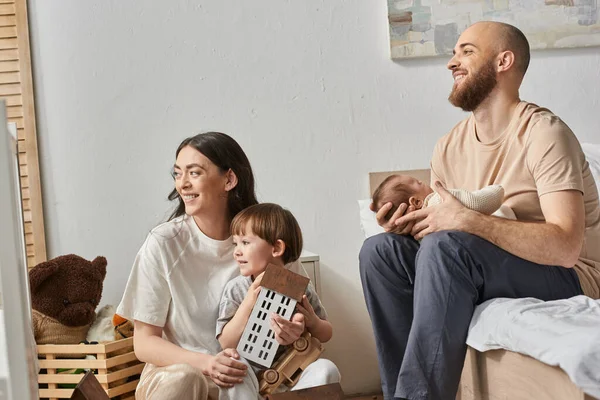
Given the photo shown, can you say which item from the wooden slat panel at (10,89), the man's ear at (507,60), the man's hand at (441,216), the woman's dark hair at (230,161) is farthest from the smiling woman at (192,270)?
the wooden slat panel at (10,89)

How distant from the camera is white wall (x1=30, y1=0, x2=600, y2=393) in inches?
97.7

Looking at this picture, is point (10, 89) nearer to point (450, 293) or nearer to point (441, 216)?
point (441, 216)

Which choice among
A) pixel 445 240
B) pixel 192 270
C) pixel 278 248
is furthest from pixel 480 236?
pixel 192 270

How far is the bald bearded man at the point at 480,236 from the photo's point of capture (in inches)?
63.2

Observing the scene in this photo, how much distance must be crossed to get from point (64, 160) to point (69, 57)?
328 mm

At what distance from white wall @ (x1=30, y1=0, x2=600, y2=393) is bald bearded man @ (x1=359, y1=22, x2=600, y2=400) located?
0.60 meters

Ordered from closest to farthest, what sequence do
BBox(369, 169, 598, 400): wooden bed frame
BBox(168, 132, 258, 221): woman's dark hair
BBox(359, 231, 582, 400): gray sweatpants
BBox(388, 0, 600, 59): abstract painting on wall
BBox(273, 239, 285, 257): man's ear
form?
BBox(369, 169, 598, 400): wooden bed frame
BBox(359, 231, 582, 400): gray sweatpants
BBox(273, 239, 285, 257): man's ear
BBox(168, 132, 258, 221): woman's dark hair
BBox(388, 0, 600, 59): abstract painting on wall

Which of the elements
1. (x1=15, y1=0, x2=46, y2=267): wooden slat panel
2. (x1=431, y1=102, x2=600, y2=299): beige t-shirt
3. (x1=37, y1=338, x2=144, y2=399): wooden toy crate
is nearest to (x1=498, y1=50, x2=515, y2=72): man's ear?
(x1=431, y1=102, x2=600, y2=299): beige t-shirt

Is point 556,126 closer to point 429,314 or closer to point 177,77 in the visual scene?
point 429,314

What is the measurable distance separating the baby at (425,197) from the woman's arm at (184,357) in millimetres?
512

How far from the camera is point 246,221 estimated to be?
1.80 meters

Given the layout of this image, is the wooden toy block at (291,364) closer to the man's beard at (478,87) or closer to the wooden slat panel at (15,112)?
the man's beard at (478,87)

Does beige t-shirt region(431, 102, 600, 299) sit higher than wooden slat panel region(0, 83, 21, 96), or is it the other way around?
wooden slat panel region(0, 83, 21, 96)

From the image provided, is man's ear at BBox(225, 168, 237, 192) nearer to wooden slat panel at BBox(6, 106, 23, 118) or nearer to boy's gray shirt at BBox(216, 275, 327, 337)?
boy's gray shirt at BBox(216, 275, 327, 337)
